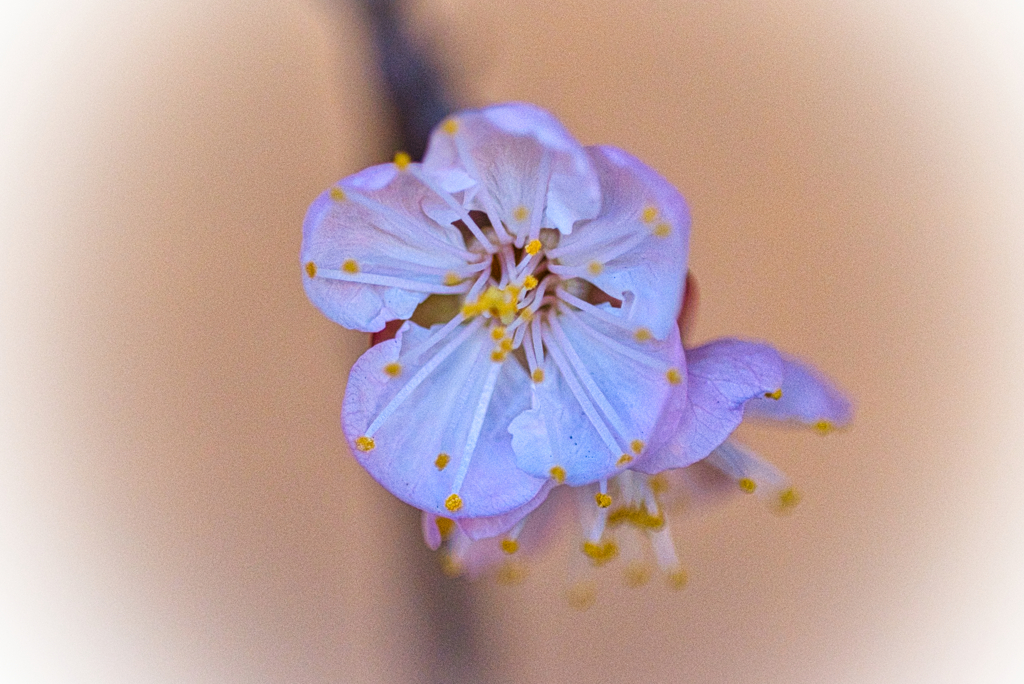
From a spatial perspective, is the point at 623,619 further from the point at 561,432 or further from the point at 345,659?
the point at 561,432

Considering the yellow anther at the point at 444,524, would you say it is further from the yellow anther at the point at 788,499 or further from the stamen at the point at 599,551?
the yellow anther at the point at 788,499

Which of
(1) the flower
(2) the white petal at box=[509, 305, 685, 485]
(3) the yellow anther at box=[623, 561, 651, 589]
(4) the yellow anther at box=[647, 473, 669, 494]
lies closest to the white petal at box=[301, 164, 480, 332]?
(1) the flower

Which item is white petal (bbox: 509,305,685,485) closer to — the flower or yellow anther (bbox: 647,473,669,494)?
the flower

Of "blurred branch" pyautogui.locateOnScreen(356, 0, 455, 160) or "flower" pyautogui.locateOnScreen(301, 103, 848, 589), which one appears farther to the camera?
"blurred branch" pyautogui.locateOnScreen(356, 0, 455, 160)

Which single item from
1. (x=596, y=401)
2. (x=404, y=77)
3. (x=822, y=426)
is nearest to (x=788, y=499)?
(x=822, y=426)

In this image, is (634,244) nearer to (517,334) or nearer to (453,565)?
(517,334)

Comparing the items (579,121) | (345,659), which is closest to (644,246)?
(579,121)
